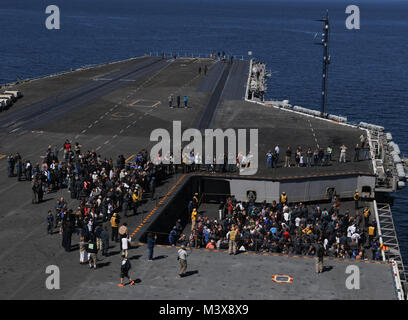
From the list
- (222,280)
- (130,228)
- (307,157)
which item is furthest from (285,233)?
(307,157)

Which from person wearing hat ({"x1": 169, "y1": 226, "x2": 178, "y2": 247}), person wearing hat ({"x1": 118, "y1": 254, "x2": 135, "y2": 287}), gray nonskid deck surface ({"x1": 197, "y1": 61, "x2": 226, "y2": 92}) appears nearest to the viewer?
person wearing hat ({"x1": 118, "y1": 254, "x2": 135, "y2": 287})

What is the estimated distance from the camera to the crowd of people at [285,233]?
109 feet

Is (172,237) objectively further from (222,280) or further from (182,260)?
(222,280)

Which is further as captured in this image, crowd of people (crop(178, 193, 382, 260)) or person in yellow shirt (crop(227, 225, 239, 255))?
crowd of people (crop(178, 193, 382, 260))

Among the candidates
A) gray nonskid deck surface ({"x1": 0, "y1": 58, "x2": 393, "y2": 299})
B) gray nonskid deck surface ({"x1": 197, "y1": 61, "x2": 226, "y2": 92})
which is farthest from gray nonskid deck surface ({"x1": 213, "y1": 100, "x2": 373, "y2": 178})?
gray nonskid deck surface ({"x1": 197, "y1": 61, "x2": 226, "y2": 92})

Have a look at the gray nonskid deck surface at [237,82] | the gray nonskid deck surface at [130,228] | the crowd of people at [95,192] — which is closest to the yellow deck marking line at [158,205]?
the gray nonskid deck surface at [130,228]

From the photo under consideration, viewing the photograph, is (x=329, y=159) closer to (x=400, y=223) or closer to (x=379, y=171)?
(x=379, y=171)

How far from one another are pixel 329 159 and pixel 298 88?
83.2 m

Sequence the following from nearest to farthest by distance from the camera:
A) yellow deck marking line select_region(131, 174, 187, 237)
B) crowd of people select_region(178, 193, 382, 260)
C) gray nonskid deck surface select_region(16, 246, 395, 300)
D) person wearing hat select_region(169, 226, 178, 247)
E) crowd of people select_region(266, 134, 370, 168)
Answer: gray nonskid deck surface select_region(16, 246, 395, 300), crowd of people select_region(178, 193, 382, 260), person wearing hat select_region(169, 226, 178, 247), yellow deck marking line select_region(131, 174, 187, 237), crowd of people select_region(266, 134, 370, 168)

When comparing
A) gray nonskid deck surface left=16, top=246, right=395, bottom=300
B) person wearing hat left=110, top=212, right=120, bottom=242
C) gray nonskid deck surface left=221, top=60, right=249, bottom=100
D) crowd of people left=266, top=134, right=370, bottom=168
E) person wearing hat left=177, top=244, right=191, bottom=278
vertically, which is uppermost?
gray nonskid deck surface left=221, top=60, right=249, bottom=100

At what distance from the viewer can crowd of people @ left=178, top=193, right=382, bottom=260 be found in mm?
33344

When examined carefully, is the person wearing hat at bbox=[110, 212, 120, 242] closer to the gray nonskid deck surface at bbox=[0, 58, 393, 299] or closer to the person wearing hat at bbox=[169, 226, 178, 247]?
the gray nonskid deck surface at bbox=[0, 58, 393, 299]

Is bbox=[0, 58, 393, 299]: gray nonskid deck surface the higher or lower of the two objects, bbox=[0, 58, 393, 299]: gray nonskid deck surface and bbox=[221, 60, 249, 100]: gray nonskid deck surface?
the lower
